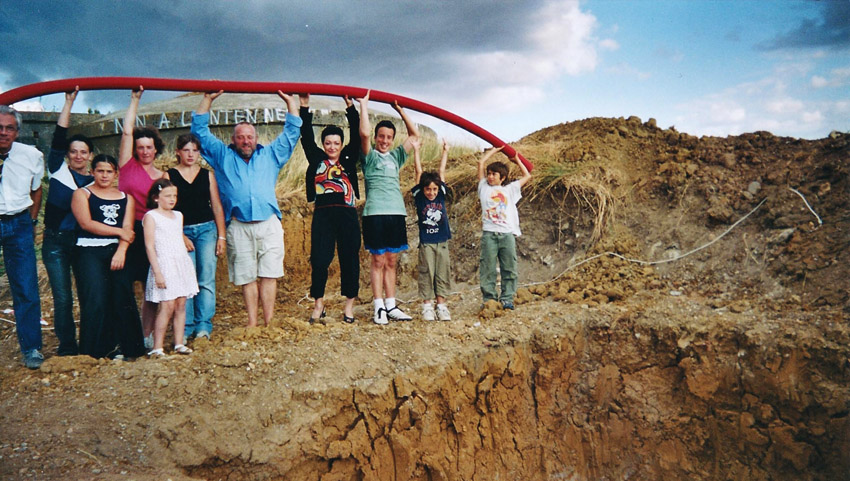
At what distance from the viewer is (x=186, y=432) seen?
3.23 meters

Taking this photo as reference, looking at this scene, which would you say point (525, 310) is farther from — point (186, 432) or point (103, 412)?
Answer: point (103, 412)

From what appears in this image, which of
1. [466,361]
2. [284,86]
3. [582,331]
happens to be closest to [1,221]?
[284,86]

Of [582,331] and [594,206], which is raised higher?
[594,206]

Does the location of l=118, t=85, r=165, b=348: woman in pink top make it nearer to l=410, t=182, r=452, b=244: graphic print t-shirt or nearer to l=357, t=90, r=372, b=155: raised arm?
l=357, t=90, r=372, b=155: raised arm

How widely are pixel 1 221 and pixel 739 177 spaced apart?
7.05 meters

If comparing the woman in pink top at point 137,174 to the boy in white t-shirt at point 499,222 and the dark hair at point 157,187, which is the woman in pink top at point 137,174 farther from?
the boy in white t-shirt at point 499,222

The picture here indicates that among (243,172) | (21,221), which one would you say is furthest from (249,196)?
(21,221)

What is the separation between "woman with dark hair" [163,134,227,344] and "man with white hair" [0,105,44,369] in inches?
33.1

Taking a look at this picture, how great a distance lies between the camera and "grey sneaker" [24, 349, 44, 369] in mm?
3613

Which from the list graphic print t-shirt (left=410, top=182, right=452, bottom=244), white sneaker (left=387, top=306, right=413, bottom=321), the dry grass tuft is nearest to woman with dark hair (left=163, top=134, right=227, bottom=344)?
white sneaker (left=387, top=306, right=413, bottom=321)

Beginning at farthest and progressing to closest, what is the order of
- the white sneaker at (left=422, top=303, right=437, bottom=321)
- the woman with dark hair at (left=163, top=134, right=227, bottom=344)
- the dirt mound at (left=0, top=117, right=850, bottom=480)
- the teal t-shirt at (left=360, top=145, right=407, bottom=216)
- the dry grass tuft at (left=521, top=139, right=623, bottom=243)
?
the dry grass tuft at (left=521, top=139, right=623, bottom=243) < the white sneaker at (left=422, top=303, right=437, bottom=321) < the teal t-shirt at (left=360, top=145, right=407, bottom=216) < the woman with dark hair at (left=163, top=134, right=227, bottom=344) < the dirt mound at (left=0, top=117, right=850, bottom=480)

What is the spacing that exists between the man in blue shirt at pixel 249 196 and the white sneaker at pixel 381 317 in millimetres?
879

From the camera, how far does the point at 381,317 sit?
14.7 ft

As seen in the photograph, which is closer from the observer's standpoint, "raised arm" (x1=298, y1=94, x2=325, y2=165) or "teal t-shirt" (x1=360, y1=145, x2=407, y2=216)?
"raised arm" (x1=298, y1=94, x2=325, y2=165)
